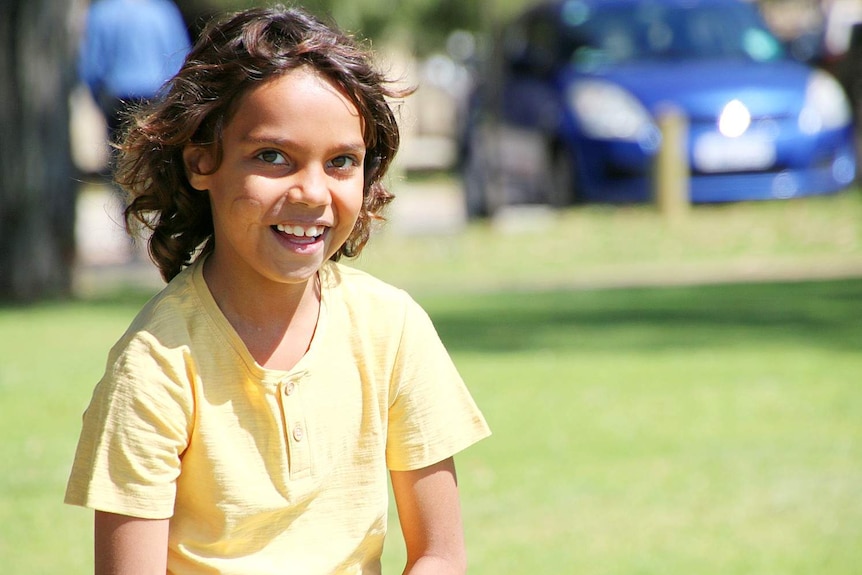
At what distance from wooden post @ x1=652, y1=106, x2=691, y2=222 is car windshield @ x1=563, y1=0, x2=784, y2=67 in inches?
36.8

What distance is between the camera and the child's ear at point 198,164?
7.44ft

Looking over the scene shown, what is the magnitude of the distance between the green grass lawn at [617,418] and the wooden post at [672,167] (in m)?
1.26

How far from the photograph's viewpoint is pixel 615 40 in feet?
39.1

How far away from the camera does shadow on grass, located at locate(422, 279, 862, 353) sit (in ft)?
22.5

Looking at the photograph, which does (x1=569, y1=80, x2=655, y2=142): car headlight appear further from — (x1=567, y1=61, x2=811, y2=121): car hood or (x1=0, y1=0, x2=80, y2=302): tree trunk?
(x1=0, y1=0, x2=80, y2=302): tree trunk

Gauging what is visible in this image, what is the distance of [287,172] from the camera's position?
2.21 m

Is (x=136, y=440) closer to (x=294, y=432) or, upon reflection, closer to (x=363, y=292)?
(x=294, y=432)

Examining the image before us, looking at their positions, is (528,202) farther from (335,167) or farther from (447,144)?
(447,144)

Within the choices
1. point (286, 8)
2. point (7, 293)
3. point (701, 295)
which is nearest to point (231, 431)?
point (286, 8)

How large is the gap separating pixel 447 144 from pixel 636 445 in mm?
20251

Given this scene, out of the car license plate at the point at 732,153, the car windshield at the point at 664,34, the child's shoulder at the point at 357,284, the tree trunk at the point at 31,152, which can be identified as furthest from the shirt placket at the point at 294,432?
the car windshield at the point at 664,34

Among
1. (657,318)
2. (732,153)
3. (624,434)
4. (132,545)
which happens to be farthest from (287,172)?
(732,153)

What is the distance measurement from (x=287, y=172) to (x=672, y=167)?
9.12m

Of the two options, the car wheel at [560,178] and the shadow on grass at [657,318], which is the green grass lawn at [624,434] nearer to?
the shadow on grass at [657,318]
